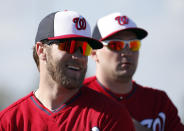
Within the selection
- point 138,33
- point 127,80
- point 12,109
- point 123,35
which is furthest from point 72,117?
point 138,33

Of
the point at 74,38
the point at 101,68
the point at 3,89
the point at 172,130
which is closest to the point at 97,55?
the point at 101,68

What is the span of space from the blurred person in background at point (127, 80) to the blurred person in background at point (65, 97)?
152cm

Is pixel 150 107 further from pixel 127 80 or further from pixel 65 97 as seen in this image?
pixel 65 97

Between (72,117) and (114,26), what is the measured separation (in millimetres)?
2327

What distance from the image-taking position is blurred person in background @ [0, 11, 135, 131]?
5156mm

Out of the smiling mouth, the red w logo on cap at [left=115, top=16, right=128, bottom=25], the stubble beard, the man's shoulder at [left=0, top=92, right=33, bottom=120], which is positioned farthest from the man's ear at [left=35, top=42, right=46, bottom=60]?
the red w logo on cap at [left=115, top=16, right=128, bottom=25]

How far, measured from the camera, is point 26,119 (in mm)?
5223

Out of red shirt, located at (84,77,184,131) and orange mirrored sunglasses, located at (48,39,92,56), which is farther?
red shirt, located at (84,77,184,131)

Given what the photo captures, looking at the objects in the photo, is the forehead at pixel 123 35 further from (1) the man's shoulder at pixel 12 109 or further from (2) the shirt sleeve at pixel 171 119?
(1) the man's shoulder at pixel 12 109

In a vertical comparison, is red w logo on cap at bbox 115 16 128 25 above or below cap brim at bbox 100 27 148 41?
above

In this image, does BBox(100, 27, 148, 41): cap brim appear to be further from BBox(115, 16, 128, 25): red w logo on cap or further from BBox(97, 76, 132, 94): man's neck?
BBox(97, 76, 132, 94): man's neck

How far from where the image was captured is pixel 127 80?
23.1 ft

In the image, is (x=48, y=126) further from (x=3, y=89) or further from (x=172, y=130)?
(x=3, y=89)

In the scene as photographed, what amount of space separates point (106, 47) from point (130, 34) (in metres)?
0.41
